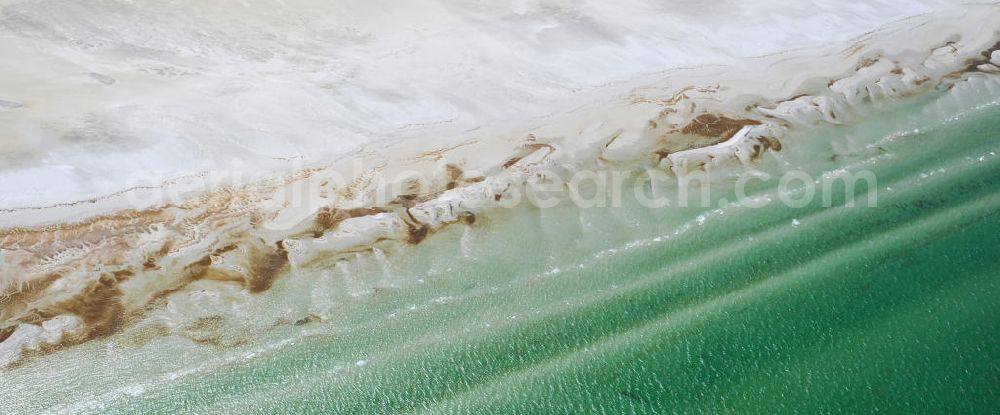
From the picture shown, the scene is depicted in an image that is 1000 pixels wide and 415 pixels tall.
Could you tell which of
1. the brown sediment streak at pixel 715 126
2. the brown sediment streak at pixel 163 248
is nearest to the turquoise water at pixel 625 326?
A: the brown sediment streak at pixel 163 248

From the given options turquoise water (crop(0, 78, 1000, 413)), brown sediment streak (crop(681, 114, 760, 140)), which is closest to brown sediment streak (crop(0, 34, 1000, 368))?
turquoise water (crop(0, 78, 1000, 413))

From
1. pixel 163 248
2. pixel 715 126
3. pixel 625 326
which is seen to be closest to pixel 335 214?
pixel 163 248

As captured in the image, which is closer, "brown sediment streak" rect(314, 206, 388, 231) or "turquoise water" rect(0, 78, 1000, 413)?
"turquoise water" rect(0, 78, 1000, 413)

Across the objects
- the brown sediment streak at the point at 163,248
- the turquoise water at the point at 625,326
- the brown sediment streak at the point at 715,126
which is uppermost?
the brown sediment streak at the point at 715,126

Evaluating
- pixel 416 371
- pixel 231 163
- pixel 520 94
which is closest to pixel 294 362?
pixel 416 371

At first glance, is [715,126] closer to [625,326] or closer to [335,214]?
[625,326]

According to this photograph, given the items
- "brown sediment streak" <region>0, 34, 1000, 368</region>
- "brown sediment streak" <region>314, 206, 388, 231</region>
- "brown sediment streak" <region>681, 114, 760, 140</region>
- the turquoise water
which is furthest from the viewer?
"brown sediment streak" <region>681, 114, 760, 140</region>

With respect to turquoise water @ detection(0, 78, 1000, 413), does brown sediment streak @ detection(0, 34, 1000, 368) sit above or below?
above

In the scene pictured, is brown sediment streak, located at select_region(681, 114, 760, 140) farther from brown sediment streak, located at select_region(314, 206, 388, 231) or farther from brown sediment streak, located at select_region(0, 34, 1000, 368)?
brown sediment streak, located at select_region(314, 206, 388, 231)

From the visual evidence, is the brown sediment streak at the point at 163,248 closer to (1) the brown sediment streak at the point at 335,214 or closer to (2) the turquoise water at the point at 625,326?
(1) the brown sediment streak at the point at 335,214
